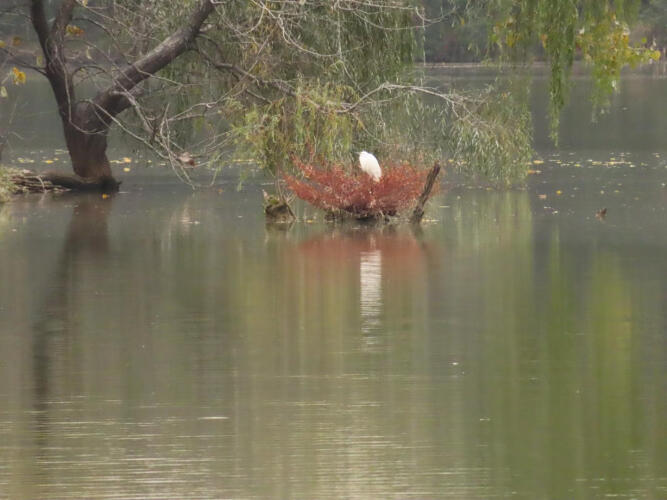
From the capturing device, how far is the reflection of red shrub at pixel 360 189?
19.0 meters

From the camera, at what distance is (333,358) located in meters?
10.2

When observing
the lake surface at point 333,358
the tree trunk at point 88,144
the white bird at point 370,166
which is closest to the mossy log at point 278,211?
the lake surface at point 333,358

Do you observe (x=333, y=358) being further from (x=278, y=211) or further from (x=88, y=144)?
(x=88, y=144)

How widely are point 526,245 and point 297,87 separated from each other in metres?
4.78

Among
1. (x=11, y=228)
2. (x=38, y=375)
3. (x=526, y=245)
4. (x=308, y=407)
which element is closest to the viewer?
(x=308, y=407)

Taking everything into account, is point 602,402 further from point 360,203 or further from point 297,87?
point 297,87

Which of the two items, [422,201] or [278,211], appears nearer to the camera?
[422,201]

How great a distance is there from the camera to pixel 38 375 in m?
9.70

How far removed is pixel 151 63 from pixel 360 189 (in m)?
4.91

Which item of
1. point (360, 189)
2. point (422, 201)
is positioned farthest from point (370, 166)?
point (422, 201)

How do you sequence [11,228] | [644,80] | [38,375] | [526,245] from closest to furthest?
[38,375], [526,245], [11,228], [644,80]

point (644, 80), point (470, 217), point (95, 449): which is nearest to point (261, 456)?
point (95, 449)

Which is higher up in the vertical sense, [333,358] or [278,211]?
[278,211]

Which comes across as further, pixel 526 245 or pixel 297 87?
pixel 297 87
